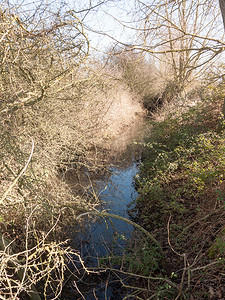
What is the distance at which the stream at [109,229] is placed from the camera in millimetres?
4059

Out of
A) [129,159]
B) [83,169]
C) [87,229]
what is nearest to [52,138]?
[83,169]

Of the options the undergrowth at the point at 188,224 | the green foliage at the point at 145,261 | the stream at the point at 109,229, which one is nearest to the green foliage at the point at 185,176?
the undergrowth at the point at 188,224

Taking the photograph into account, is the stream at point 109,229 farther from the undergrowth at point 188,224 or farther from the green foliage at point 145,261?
the undergrowth at point 188,224

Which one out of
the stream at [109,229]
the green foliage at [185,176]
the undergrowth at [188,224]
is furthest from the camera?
the green foliage at [185,176]

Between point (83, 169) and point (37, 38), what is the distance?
6089mm

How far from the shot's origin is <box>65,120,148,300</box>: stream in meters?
4.06

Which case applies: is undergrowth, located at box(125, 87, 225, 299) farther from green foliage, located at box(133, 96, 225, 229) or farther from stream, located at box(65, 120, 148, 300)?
stream, located at box(65, 120, 148, 300)

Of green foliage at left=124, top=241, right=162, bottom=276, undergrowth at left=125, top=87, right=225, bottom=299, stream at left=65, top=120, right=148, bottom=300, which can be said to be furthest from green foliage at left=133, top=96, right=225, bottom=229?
green foliage at left=124, top=241, right=162, bottom=276

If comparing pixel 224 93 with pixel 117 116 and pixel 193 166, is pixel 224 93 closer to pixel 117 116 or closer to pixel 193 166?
pixel 193 166

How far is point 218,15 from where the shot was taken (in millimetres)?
7883

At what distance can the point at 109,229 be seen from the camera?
5.58 meters

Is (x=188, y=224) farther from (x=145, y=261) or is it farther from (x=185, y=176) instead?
(x=185, y=176)

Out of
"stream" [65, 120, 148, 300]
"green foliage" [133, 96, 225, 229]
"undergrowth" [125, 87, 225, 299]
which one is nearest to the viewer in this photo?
"undergrowth" [125, 87, 225, 299]

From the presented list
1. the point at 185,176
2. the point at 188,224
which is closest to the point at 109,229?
the point at 188,224
